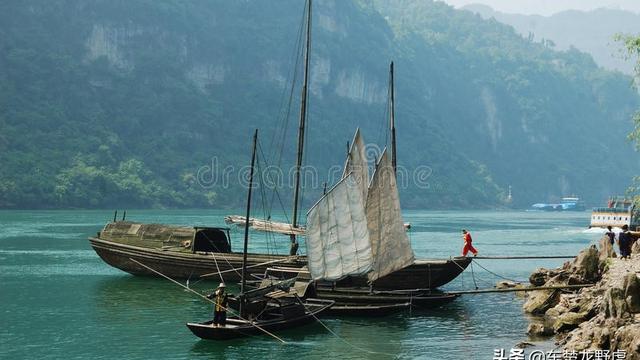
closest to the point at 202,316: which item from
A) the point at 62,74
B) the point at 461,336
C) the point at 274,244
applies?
the point at 461,336

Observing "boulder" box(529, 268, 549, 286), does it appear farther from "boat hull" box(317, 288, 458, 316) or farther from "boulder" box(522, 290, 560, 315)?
"boat hull" box(317, 288, 458, 316)

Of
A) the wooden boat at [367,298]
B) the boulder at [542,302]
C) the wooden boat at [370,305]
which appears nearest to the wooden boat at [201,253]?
the wooden boat at [367,298]

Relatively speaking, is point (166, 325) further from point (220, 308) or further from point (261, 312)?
point (220, 308)

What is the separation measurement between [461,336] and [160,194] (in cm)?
13528

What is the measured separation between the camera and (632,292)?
963 inches

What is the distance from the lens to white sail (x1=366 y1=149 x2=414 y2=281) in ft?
113

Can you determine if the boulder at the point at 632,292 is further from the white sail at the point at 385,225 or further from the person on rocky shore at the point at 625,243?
the person on rocky shore at the point at 625,243

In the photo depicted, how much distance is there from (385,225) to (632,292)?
12721 millimetres

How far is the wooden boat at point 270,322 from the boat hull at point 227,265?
11.5 ft

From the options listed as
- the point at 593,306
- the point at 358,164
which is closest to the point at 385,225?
the point at 358,164

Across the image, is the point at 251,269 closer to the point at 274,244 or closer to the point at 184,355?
the point at 184,355

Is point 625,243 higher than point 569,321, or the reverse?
point 625,243

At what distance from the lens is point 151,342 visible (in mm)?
29734

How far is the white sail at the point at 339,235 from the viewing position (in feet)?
105
